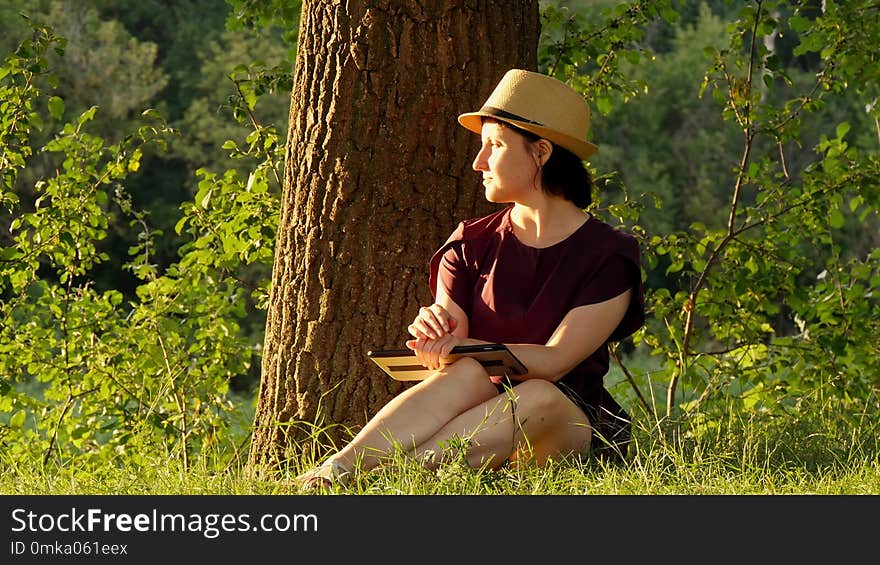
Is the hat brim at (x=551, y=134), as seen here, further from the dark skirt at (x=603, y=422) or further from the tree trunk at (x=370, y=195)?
the dark skirt at (x=603, y=422)

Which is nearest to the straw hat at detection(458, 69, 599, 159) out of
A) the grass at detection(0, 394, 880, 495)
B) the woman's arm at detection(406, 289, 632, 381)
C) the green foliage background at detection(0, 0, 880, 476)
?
the woman's arm at detection(406, 289, 632, 381)

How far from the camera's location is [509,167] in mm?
4102

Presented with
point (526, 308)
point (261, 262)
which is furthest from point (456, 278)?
point (261, 262)

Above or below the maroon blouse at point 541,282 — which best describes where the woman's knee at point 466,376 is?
below

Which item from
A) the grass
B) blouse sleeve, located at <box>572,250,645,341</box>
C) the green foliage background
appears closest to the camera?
the grass

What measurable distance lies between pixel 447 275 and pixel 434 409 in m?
0.55

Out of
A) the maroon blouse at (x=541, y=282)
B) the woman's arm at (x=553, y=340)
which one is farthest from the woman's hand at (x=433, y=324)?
the maroon blouse at (x=541, y=282)

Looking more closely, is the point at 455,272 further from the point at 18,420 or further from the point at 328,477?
the point at 18,420

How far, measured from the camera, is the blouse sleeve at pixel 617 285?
13.3 ft

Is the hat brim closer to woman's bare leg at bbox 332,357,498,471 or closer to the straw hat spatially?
the straw hat

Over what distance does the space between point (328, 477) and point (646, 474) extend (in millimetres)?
934

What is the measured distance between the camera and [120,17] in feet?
94.1

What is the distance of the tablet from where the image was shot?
3873 mm

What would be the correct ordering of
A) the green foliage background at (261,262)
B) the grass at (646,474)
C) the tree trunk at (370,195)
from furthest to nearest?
the green foliage background at (261,262)
the tree trunk at (370,195)
the grass at (646,474)
